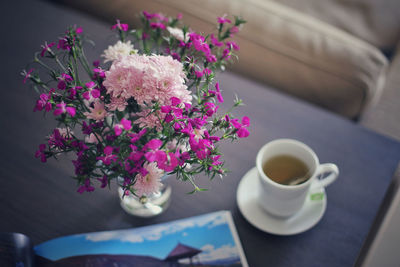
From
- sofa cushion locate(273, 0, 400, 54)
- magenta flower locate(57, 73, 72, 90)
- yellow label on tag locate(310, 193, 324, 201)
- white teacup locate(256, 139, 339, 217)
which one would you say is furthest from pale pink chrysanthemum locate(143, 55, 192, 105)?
sofa cushion locate(273, 0, 400, 54)

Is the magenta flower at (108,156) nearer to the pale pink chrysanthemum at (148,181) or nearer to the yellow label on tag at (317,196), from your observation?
the pale pink chrysanthemum at (148,181)

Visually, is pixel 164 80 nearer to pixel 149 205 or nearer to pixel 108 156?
pixel 108 156

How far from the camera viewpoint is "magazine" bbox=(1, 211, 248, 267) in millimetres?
596

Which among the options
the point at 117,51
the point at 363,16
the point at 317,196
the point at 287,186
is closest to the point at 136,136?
the point at 117,51

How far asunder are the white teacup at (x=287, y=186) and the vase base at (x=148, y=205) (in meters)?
0.16

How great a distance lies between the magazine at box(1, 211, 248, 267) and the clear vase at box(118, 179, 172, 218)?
0.08ft

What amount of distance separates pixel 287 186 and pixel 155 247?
0.78 feet

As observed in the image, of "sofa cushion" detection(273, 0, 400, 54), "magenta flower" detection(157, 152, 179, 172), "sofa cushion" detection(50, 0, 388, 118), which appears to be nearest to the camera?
"magenta flower" detection(157, 152, 179, 172)

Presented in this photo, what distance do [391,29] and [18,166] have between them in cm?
104

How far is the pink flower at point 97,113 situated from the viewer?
1.46ft

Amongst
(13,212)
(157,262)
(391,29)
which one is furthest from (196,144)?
(391,29)

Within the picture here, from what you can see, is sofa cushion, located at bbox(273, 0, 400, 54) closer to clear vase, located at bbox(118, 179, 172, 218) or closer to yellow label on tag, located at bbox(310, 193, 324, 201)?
yellow label on tag, located at bbox(310, 193, 324, 201)

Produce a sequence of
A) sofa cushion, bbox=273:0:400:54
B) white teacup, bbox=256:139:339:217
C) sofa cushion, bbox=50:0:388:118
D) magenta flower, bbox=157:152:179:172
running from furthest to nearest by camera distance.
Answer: sofa cushion, bbox=273:0:400:54
sofa cushion, bbox=50:0:388:118
white teacup, bbox=256:139:339:217
magenta flower, bbox=157:152:179:172

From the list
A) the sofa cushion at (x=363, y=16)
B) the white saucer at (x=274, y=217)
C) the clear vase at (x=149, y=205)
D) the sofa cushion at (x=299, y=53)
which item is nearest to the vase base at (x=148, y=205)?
the clear vase at (x=149, y=205)
